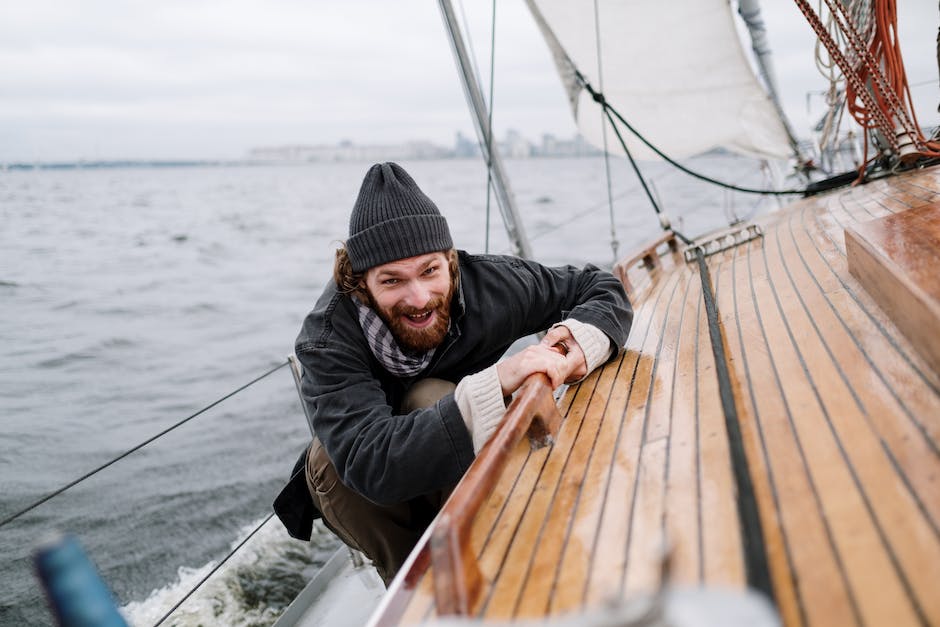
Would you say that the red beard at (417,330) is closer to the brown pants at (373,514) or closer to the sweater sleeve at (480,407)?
the brown pants at (373,514)

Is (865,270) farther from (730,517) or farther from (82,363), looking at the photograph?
(82,363)

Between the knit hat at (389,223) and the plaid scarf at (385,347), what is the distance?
0.16 meters

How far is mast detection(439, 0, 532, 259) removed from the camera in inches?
151

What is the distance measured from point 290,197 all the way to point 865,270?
44189 millimetres

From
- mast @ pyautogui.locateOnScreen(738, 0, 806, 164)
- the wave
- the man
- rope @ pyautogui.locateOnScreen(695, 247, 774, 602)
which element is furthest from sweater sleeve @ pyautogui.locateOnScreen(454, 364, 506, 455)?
mast @ pyautogui.locateOnScreen(738, 0, 806, 164)

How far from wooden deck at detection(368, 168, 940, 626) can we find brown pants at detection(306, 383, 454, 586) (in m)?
0.48

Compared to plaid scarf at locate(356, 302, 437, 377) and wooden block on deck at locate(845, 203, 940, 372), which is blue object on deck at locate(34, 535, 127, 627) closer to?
plaid scarf at locate(356, 302, 437, 377)

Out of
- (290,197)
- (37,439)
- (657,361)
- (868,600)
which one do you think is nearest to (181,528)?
(37,439)

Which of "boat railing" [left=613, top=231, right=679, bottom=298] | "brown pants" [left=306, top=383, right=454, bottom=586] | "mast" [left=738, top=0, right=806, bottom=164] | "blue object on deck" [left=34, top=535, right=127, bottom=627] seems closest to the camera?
"blue object on deck" [left=34, top=535, right=127, bottom=627]

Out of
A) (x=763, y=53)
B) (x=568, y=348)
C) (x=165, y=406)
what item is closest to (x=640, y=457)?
(x=568, y=348)

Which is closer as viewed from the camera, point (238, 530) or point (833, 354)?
point (833, 354)

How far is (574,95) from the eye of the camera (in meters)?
5.90

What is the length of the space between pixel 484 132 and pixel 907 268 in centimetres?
275

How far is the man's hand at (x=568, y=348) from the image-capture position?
6.88ft
